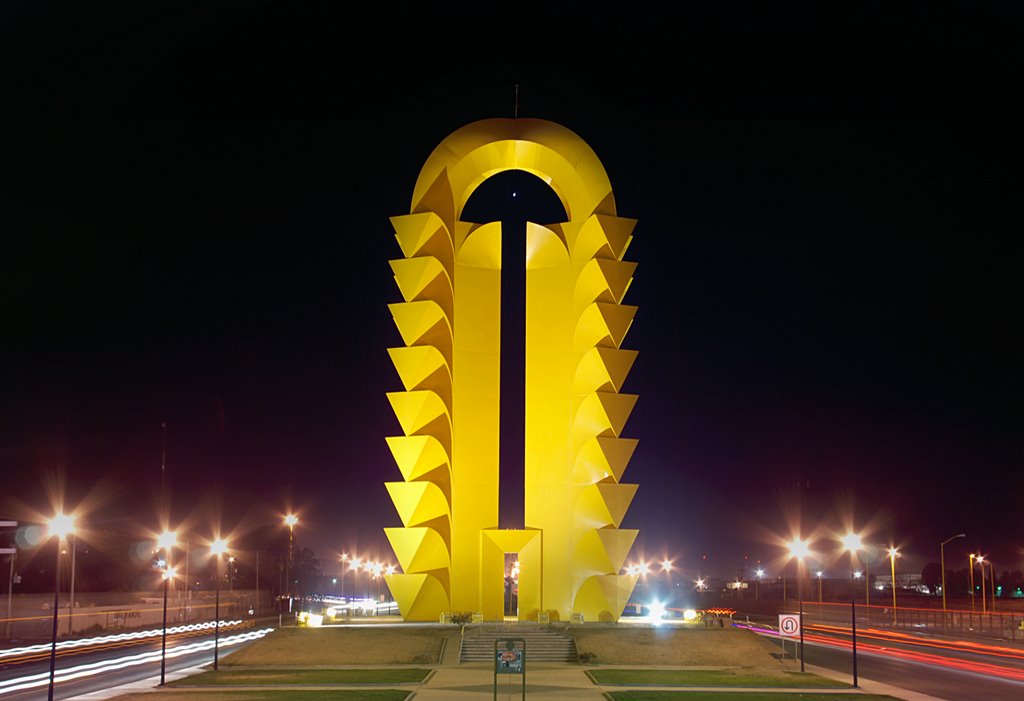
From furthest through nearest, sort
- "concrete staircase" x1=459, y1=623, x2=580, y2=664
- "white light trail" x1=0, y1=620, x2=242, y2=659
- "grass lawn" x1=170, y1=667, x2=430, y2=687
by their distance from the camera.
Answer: "white light trail" x1=0, y1=620, x2=242, y2=659 → "concrete staircase" x1=459, y1=623, x2=580, y2=664 → "grass lawn" x1=170, y1=667, x2=430, y2=687

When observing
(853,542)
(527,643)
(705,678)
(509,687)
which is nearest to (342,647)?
(527,643)

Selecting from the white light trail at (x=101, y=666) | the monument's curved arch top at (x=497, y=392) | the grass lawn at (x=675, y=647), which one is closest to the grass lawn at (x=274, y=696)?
the white light trail at (x=101, y=666)

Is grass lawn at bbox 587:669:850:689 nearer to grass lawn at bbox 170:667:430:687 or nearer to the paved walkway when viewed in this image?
the paved walkway

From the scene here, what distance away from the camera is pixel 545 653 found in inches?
1535

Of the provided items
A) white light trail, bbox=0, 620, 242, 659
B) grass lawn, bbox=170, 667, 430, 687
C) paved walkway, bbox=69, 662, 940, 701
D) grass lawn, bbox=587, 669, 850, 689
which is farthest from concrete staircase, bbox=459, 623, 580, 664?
white light trail, bbox=0, 620, 242, 659

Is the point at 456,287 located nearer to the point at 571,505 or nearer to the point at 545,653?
the point at 571,505

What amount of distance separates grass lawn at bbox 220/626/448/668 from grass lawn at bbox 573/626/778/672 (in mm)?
5937

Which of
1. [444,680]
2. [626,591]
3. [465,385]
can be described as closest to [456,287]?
[465,385]

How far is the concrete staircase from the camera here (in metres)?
38.7

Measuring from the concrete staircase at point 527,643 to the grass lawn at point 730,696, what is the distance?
9.58 meters

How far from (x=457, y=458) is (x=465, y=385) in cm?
324

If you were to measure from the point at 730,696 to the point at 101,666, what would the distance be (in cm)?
2527

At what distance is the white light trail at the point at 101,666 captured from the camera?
3212cm

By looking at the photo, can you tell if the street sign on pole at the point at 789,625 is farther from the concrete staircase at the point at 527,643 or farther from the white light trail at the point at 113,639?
the white light trail at the point at 113,639
